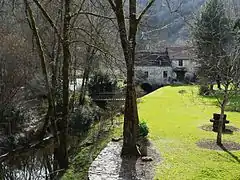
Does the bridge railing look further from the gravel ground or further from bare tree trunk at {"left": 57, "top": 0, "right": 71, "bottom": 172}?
the gravel ground

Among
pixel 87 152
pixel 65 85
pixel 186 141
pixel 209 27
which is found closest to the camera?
pixel 65 85

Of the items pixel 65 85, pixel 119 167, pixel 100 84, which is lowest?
pixel 119 167

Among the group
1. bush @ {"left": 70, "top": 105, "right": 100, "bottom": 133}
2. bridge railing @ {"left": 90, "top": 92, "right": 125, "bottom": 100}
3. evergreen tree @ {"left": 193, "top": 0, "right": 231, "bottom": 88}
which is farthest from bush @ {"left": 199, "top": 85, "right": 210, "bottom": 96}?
bush @ {"left": 70, "top": 105, "right": 100, "bottom": 133}

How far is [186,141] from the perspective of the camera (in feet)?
49.2

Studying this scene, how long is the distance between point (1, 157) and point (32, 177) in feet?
11.2

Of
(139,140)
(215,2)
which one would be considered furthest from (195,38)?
(139,140)

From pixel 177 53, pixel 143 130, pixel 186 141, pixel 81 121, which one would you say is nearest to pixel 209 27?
pixel 81 121

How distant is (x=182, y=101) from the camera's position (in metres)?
28.7

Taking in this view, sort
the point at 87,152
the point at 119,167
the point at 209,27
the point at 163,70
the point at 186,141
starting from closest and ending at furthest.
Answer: the point at 119,167 < the point at 87,152 < the point at 186,141 < the point at 209,27 < the point at 163,70

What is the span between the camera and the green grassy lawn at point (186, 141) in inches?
430

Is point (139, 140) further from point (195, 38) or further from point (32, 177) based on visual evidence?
point (195, 38)

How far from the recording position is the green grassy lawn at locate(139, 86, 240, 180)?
35.8 ft

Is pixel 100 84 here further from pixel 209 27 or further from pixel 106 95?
pixel 209 27

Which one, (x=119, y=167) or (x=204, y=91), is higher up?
(x=204, y=91)
